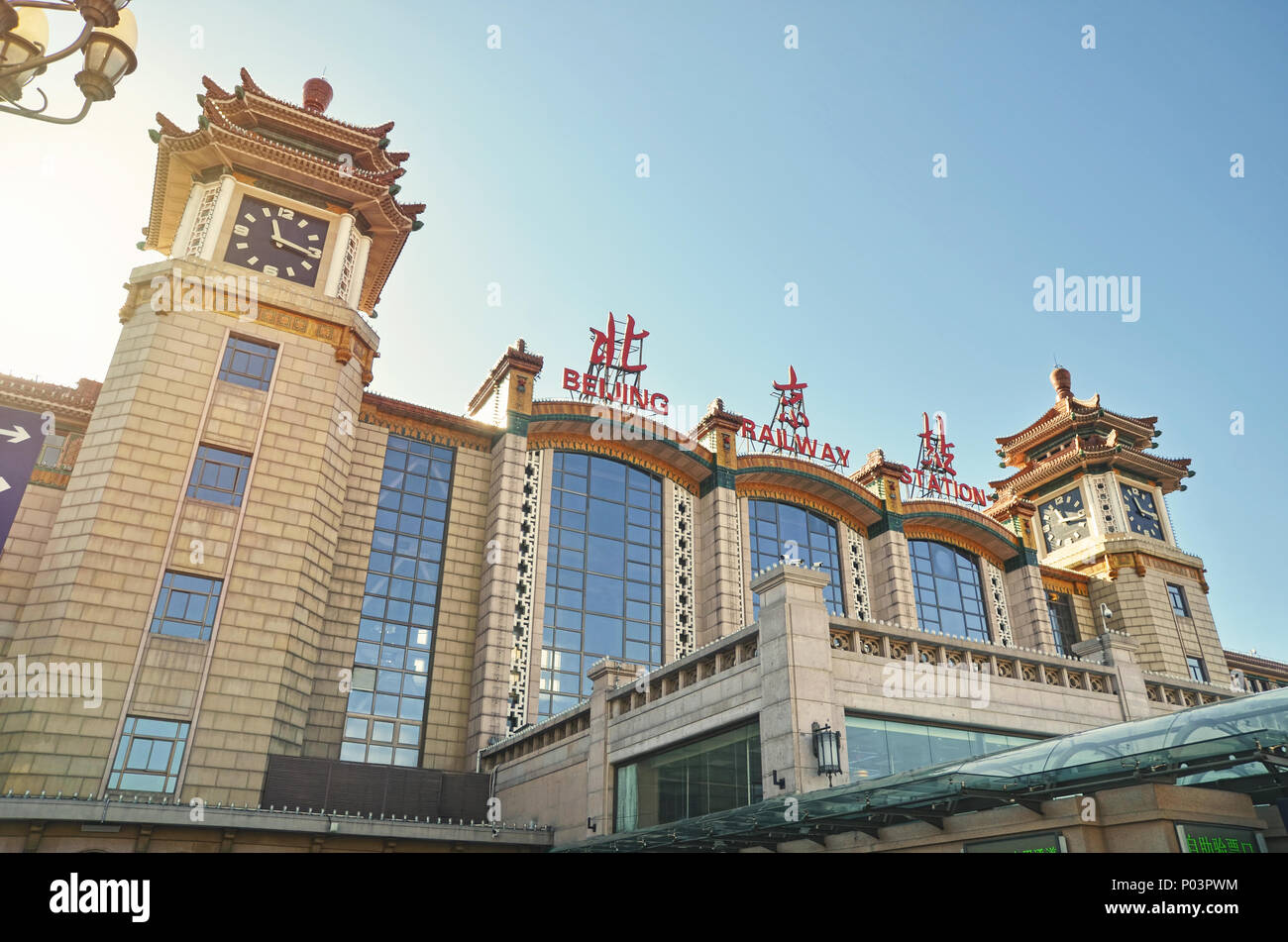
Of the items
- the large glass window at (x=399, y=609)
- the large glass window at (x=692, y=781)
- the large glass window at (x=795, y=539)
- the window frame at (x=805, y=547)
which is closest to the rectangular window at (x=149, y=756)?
the large glass window at (x=399, y=609)

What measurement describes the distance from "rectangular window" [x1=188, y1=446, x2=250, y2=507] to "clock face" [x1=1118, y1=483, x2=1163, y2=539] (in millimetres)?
48179

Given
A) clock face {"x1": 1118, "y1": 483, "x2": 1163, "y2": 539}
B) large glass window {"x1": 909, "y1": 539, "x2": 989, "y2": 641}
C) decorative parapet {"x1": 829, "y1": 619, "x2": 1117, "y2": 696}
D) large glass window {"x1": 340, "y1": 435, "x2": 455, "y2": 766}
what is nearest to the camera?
decorative parapet {"x1": 829, "y1": 619, "x2": 1117, "y2": 696}

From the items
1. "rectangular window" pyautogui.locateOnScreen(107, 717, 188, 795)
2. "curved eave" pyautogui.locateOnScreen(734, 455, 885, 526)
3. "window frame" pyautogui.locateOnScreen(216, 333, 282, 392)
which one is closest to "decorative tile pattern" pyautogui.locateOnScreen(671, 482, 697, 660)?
"curved eave" pyautogui.locateOnScreen(734, 455, 885, 526)

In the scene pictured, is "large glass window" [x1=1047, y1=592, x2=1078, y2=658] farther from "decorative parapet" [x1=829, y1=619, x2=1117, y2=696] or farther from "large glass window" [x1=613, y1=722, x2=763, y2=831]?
"large glass window" [x1=613, y1=722, x2=763, y2=831]

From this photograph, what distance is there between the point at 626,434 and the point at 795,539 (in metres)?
10.3

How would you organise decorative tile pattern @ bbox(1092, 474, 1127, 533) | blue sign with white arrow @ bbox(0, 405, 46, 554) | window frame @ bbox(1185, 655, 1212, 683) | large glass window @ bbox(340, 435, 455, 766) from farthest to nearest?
decorative tile pattern @ bbox(1092, 474, 1127, 533)
window frame @ bbox(1185, 655, 1212, 683)
large glass window @ bbox(340, 435, 455, 766)
blue sign with white arrow @ bbox(0, 405, 46, 554)

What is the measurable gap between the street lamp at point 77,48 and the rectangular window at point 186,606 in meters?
22.2

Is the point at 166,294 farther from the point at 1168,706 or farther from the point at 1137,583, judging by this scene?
the point at 1137,583

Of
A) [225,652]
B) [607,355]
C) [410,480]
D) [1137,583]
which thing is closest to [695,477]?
[607,355]

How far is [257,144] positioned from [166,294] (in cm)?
773

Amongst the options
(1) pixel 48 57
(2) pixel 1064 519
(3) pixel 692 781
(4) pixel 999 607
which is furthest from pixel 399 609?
(2) pixel 1064 519

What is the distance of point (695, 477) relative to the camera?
143 ft

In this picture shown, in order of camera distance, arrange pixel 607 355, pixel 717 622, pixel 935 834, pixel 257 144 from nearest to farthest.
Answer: pixel 935 834 → pixel 257 144 → pixel 717 622 → pixel 607 355

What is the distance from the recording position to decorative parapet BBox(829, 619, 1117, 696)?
21.1 m
